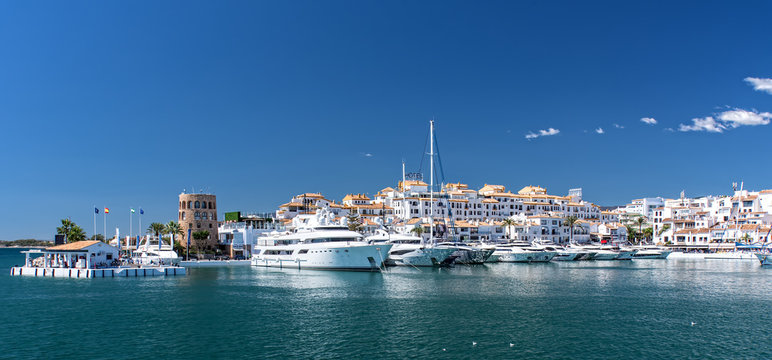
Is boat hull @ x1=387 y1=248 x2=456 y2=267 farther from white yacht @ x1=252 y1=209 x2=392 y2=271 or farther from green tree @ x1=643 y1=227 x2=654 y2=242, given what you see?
green tree @ x1=643 y1=227 x2=654 y2=242

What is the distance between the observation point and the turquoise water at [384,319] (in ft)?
96.5

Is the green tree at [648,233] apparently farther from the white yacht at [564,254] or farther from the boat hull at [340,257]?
the boat hull at [340,257]

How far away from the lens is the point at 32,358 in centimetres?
2767

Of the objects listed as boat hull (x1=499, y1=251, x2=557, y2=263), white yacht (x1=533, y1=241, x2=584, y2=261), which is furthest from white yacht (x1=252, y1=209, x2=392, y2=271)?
white yacht (x1=533, y1=241, x2=584, y2=261)

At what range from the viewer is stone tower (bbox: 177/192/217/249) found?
106375mm

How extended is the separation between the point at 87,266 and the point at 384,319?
1882 inches

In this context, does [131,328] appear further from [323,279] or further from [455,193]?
[455,193]

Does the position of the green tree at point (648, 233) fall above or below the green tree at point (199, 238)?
below

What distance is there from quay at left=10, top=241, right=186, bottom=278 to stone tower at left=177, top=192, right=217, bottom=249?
109 feet

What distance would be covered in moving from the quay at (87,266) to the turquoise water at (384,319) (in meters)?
7.14

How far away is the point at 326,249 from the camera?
241 feet

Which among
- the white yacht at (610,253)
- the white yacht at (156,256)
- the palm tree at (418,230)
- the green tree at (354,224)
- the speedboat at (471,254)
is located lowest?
the white yacht at (610,253)

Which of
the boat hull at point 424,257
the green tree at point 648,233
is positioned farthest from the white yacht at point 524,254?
the green tree at point 648,233

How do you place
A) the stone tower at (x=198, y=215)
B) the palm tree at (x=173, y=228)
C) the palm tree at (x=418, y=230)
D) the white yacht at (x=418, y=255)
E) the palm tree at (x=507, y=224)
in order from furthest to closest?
1. the palm tree at (x=507, y=224)
2. the palm tree at (x=418, y=230)
3. the stone tower at (x=198, y=215)
4. the palm tree at (x=173, y=228)
5. the white yacht at (x=418, y=255)
